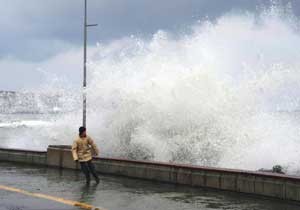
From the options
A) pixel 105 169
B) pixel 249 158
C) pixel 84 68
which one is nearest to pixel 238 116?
pixel 249 158

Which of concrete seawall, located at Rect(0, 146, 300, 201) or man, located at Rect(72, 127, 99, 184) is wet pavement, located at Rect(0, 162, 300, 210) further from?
man, located at Rect(72, 127, 99, 184)

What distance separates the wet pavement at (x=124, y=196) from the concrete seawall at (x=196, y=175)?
0.65ft

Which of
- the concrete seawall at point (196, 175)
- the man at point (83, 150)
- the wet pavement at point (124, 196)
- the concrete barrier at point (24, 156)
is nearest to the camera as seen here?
the wet pavement at point (124, 196)

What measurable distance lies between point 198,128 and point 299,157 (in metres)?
4.10

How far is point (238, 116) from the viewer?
65.2ft

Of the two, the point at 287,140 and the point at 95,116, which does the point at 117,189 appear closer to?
the point at 287,140

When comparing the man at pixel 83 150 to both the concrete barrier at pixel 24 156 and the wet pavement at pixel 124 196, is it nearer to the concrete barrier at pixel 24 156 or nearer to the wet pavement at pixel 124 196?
the wet pavement at pixel 124 196

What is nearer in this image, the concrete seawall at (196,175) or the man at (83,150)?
the concrete seawall at (196,175)

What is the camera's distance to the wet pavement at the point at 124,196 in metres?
8.57

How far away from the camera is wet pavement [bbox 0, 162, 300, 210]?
8570mm

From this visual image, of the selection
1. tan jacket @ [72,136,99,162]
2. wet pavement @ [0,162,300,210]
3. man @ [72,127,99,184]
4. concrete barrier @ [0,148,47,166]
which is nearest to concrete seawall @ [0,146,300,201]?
concrete barrier @ [0,148,47,166]

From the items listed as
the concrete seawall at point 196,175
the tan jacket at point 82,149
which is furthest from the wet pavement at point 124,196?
the tan jacket at point 82,149

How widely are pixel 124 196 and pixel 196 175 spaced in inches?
76.6

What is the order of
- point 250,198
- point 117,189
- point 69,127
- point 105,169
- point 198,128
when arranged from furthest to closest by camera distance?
1. point 69,127
2. point 198,128
3. point 105,169
4. point 117,189
5. point 250,198
